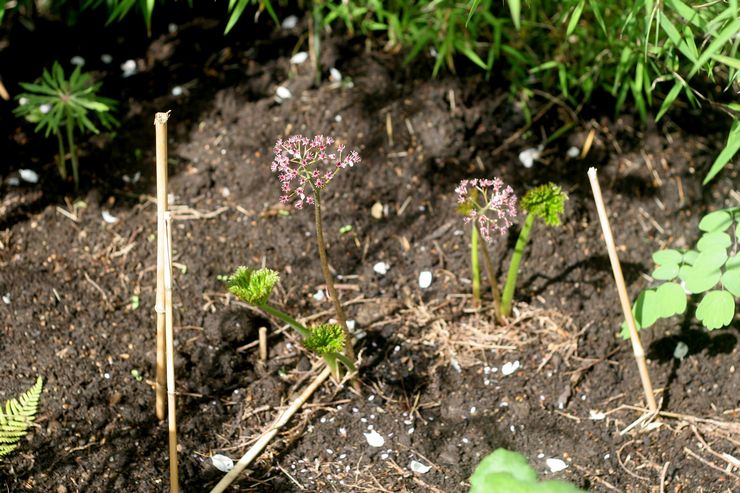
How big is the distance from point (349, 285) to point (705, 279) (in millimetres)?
947

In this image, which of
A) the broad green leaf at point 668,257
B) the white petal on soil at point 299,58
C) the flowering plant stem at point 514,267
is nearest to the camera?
the broad green leaf at point 668,257

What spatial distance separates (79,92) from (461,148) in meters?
1.12

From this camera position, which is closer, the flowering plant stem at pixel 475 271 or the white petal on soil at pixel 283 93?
the flowering plant stem at pixel 475 271

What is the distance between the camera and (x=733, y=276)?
185 cm

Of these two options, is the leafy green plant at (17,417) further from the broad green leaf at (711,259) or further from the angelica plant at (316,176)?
the broad green leaf at (711,259)

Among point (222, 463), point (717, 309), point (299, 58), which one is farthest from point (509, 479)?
point (299, 58)

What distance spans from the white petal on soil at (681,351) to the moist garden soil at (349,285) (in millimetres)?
25

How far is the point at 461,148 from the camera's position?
264cm

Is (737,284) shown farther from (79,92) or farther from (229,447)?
(79,92)

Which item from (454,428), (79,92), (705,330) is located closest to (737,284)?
(705,330)

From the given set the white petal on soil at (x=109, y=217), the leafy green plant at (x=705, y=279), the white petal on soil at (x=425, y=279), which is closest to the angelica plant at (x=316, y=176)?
the white petal on soil at (x=425, y=279)

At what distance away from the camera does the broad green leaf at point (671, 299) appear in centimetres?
193

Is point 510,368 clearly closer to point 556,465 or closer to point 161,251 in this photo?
point 556,465

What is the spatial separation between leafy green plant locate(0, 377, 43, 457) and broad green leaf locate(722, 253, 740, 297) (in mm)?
1576
